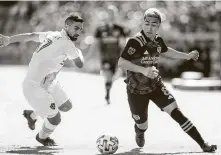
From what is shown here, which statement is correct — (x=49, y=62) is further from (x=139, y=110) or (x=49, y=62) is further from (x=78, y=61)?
(x=139, y=110)

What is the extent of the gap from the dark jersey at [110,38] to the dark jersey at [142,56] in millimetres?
7619

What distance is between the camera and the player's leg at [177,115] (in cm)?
797

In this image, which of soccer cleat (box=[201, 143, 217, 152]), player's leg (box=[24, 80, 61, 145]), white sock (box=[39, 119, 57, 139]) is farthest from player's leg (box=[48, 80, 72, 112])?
soccer cleat (box=[201, 143, 217, 152])

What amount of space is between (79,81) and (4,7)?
74.8 ft

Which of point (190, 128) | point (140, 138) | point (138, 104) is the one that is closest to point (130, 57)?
point (138, 104)

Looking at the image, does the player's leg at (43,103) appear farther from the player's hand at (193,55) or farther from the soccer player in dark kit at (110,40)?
the soccer player in dark kit at (110,40)

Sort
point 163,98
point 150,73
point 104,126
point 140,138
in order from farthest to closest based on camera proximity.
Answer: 1. point 104,126
2. point 140,138
3. point 163,98
4. point 150,73

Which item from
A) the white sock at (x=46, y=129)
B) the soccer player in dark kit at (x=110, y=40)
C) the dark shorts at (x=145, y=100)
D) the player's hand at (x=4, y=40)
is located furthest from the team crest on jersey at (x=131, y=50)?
the soccer player in dark kit at (x=110, y=40)

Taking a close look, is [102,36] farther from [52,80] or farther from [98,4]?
[98,4]

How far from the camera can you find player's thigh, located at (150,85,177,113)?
8094 mm

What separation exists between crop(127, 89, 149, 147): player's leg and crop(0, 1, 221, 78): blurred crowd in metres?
23.6

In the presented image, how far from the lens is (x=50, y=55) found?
8.41m

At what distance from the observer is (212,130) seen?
10.6 metres

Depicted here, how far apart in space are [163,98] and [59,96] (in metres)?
1.44
